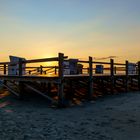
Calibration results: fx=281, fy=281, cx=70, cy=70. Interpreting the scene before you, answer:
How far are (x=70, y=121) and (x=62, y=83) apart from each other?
11.6 feet

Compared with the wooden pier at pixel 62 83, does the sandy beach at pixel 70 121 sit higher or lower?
lower

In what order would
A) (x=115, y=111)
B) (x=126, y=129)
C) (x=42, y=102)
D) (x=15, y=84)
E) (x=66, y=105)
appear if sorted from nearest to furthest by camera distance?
(x=126, y=129) < (x=115, y=111) < (x=66, y=105) < (x=42, y=102) < (x=15, y=84)

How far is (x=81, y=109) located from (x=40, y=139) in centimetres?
538

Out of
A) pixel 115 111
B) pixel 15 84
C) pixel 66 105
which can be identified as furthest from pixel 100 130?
pixel 15 84

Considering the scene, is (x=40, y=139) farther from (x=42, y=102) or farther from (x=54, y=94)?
(x=54, y=94)

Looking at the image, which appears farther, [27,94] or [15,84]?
[15,84]

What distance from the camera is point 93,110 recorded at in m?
12.8

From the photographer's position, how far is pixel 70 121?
10352 millimetres

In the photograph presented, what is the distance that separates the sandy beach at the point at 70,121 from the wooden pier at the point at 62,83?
4.25ft

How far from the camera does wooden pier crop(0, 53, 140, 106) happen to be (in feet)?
45.3

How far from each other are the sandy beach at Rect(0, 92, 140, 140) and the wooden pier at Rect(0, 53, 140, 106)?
1296mm

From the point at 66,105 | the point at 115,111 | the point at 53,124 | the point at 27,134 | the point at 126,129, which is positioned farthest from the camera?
the point at 66,105

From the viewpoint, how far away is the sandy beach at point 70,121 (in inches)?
329

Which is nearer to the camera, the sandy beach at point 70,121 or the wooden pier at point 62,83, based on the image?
the sandy beach at point 70,121
